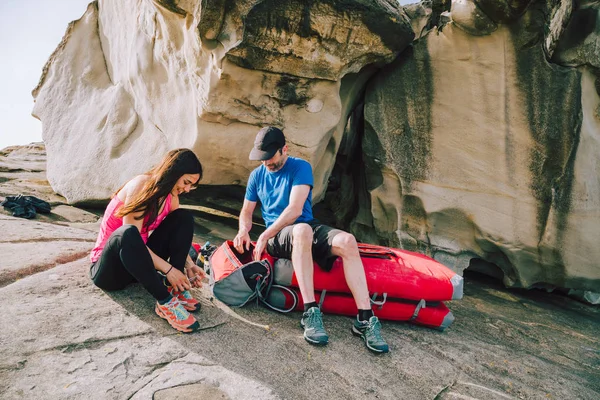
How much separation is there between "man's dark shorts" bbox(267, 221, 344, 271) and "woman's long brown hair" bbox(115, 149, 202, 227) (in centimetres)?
82

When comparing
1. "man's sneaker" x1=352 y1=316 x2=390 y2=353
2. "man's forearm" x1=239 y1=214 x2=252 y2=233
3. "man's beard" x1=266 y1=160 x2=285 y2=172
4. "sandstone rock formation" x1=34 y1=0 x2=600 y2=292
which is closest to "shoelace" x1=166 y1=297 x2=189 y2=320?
"man's forearm" x1=239 y1=214 x2=252 y2=233

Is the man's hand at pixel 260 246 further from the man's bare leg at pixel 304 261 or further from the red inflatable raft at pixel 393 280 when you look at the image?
the man's bare leg at pixel 304 261

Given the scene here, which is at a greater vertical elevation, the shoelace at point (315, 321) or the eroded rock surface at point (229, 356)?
the shoelace at point (315, 321)

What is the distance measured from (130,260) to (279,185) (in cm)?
135

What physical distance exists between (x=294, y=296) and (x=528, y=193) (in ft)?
12.0

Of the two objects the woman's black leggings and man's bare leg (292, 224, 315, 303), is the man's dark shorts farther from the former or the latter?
the woman's black leggings

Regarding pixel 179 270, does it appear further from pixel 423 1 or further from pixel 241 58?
pixel 423 1

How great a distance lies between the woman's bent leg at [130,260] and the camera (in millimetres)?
2510

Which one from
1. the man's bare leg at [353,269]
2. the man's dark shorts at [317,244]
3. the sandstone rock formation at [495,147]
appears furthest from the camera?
the sandstone rock formation at [495,147]

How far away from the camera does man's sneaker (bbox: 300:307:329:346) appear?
105 inches

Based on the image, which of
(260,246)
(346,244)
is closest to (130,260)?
(260,246)

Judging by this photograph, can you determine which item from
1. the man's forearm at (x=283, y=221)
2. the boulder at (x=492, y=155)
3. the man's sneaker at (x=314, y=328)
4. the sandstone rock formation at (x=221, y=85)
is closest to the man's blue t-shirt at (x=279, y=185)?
the man's forearm at (x=283, y=221)

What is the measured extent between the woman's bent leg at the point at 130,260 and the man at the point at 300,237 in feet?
2.73

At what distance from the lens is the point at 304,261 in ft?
9.49
